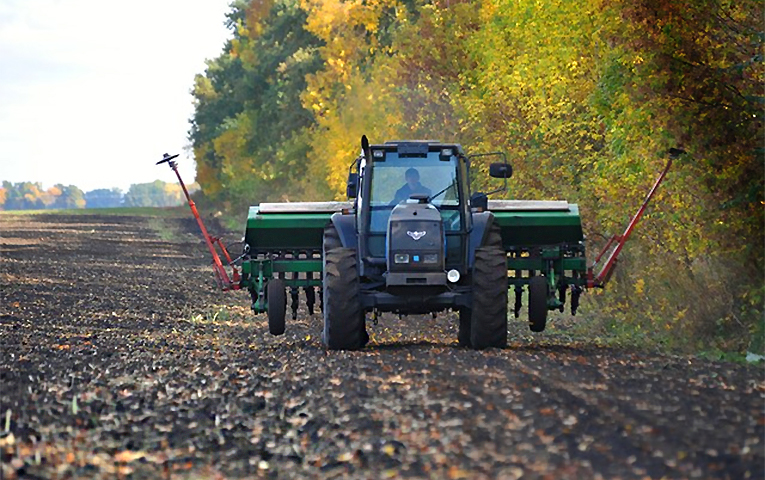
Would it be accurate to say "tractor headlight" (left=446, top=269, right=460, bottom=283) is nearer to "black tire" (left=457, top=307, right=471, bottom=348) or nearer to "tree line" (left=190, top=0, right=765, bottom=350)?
"black tire" (left=457, top=307, right=471, bottom=348)

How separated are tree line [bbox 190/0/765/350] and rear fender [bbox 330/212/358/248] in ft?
13.8

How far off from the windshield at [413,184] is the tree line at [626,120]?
114 inches

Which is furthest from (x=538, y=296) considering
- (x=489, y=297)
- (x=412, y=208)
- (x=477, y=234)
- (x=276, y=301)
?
(x=276, y=301)

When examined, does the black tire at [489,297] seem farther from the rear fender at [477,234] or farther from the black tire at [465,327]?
the black tire at [465,327]

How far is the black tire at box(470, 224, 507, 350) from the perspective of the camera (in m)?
15.5

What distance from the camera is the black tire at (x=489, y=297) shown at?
15.5 meters

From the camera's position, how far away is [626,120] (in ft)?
61.5

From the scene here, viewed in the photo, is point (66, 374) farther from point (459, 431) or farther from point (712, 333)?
point (712, 333)

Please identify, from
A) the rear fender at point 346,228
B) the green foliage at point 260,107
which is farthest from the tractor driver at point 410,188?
the green foliage at point 260,107

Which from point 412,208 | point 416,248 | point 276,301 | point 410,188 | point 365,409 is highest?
point 410,188

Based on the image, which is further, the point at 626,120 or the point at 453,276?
the point at 626,120

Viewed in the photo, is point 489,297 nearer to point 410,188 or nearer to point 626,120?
point 410,188

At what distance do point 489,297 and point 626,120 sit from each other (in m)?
4.59

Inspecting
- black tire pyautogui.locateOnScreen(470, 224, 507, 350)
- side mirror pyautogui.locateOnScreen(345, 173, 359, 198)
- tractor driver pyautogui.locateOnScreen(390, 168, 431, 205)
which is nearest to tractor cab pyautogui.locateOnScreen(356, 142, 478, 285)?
tractor driver pyautogui.locateOnScreen(390, 168, 431, 205)
